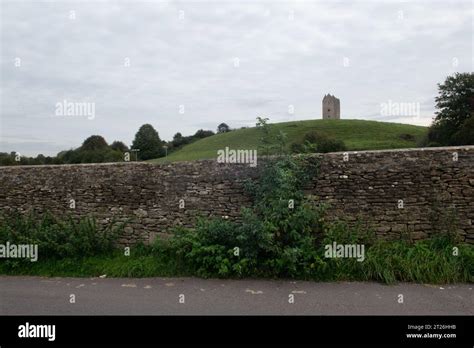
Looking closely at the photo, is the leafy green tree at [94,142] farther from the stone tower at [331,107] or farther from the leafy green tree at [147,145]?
the stone tower at [331,107]

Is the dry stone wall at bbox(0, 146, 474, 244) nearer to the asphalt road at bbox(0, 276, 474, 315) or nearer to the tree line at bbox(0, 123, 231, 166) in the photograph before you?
the asphalt road at bbox(0, 276, 474, 315)

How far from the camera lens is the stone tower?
261 feet

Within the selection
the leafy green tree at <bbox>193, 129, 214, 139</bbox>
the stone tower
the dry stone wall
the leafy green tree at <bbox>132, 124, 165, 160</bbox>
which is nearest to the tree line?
the leafy green tree at <bbox>132, 124, 165, 160</bbox>

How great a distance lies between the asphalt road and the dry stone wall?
157 cm

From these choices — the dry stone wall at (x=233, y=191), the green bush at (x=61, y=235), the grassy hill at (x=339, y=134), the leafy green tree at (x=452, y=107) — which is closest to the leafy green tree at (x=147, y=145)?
the grassy hill at (x=339, y=134)

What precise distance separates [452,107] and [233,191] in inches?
1775

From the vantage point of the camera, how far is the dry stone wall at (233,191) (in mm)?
6207

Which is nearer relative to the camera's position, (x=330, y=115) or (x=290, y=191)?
(x=290, y=191)

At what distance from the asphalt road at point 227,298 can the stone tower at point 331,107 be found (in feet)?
258

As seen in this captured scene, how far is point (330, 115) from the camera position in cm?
7900

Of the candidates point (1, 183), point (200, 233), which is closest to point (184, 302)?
point (200, 233)

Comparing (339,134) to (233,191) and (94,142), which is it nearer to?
(94,142)
